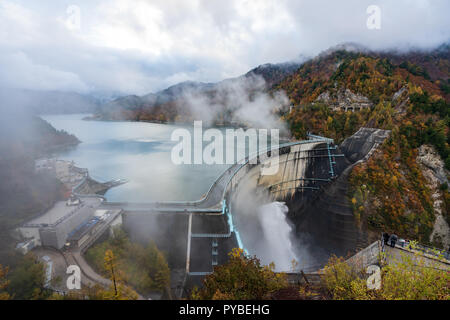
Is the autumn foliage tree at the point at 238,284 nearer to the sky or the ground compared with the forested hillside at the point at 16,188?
nearer to the ground

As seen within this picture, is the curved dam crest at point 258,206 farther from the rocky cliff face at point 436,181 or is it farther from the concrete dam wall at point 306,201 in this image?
the rocky cliff face at point 436,181

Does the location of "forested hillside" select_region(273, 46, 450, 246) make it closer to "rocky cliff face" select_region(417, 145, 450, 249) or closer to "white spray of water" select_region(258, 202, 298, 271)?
"rocky cliff face" select_region(417, 145, 450, 249)

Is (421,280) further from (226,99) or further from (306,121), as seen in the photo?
(226,99)

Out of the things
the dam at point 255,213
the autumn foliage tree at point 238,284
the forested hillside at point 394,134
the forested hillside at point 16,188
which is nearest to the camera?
the autumn foliage tree at point 238,284

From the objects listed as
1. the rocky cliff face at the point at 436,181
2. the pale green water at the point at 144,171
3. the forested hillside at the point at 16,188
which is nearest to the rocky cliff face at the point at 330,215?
the rocky cliff face at the point at 436,181

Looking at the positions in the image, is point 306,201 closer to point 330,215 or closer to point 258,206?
point 330,215

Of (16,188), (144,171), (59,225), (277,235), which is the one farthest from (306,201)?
(16,188)
